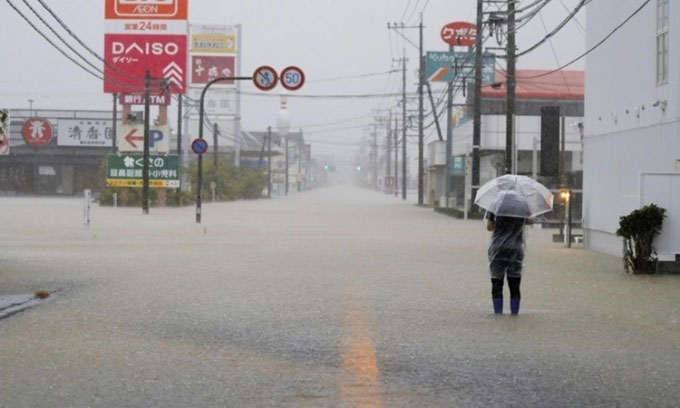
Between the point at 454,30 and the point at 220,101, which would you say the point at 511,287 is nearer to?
the point at 454,30

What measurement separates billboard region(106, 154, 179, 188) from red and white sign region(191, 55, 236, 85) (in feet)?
96.2

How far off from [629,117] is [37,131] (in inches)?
2909

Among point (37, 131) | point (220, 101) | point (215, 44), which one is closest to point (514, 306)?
point (215, 44)

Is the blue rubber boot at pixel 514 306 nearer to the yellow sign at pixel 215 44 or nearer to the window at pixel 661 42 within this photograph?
the window at pixel 661 42

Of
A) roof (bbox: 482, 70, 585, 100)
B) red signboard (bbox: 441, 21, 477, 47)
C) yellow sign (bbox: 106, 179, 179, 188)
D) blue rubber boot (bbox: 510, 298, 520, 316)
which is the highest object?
red signboard (bbox: 441, 21, 477, 47)

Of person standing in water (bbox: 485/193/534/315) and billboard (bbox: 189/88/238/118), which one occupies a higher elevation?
billboard (bbox: 189/88/238/118)

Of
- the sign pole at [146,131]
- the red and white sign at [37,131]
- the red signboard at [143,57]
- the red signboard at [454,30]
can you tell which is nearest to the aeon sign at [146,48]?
the red signboard at [143,57]

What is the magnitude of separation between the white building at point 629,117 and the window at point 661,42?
0.07 ft

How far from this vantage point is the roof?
63.6 m

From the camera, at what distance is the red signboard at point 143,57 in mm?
55750

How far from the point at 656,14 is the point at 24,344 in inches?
620

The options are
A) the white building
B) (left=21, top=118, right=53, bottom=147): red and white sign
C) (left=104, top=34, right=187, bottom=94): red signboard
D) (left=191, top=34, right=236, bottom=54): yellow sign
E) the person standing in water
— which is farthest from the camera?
(left=21, top=118, right=53, bottom=147): red and white sign

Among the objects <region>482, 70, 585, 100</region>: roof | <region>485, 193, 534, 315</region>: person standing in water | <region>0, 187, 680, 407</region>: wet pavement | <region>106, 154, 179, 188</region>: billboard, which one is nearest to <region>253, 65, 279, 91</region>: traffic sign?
<region>0, 187, 680, 407</region>: wet pavement

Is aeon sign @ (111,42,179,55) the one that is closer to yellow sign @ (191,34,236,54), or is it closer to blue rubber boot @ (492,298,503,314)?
yellow sign @ (191,34,236,54)
